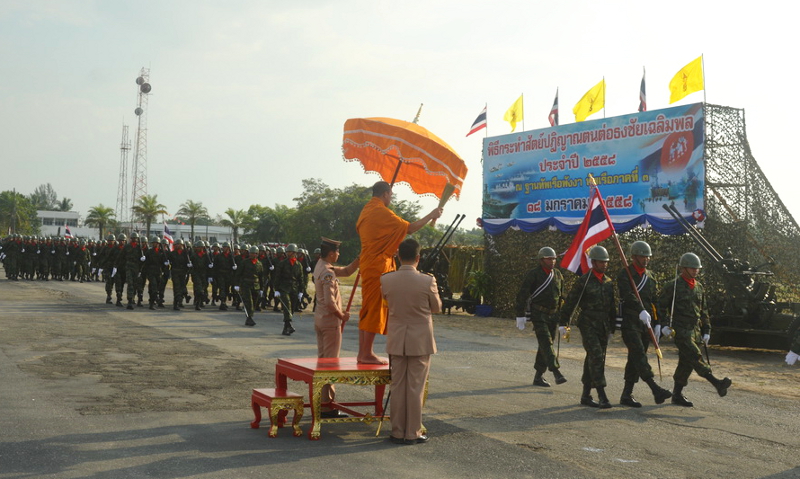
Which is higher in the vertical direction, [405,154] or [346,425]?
[405,154]

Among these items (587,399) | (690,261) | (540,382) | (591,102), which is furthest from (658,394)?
(591,102)

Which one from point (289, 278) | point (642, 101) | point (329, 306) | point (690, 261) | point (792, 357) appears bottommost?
point (792, 357)

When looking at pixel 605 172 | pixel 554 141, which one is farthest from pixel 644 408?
pixel 554 141

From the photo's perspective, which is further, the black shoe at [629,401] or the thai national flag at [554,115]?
Result: the thai national flag at [554,115]

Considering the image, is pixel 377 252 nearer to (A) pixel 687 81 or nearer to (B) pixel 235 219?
(A) pixel 687 81

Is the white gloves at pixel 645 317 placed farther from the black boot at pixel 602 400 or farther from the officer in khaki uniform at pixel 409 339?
the officer in khaki uniform at pixel 409 339

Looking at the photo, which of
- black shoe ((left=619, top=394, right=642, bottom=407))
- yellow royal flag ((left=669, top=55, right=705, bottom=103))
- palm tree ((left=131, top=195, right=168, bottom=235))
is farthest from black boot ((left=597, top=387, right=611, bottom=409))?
palm tree ((left=131, top=195, right=168, bottom=235))

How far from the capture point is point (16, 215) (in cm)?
10138

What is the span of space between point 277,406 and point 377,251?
1839 millimetres

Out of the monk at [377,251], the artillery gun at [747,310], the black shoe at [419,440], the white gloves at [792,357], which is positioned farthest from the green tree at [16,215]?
the white gloves at [792,357]

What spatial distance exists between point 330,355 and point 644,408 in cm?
403

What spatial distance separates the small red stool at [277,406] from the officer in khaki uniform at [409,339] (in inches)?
35.9

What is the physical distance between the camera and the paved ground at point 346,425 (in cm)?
631

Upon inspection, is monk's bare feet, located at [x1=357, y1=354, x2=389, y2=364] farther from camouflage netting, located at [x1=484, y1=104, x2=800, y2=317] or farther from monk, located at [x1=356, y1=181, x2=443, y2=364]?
camouflage netting, located at [x1=484, y1=104, x2=800, y2=317]
